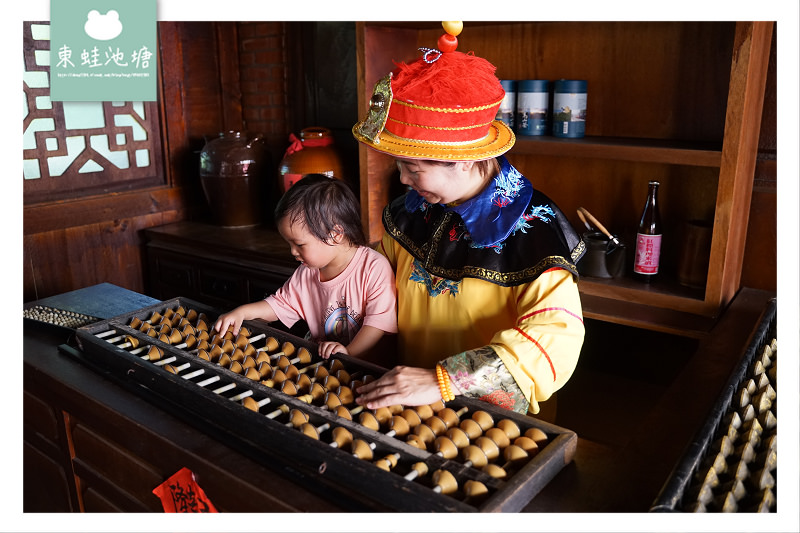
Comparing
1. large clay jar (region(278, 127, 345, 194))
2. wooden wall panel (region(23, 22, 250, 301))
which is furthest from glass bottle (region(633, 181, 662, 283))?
wooden wall panel (region(23, 22, 250, 301))

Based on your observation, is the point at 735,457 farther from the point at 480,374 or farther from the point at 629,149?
the point at 629,149

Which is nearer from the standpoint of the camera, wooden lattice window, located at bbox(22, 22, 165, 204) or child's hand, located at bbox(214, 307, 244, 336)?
child's hand, located at bbox(214, 307, 244, 336)

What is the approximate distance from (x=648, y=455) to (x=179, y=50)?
10.3 ft

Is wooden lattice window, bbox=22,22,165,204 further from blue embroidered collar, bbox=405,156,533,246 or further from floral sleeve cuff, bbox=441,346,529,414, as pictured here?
floral sleeve cuff, bbox=441,346,529,414

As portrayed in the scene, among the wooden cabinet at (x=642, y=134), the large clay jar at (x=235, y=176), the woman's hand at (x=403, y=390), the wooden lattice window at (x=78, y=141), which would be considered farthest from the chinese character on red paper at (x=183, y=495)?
the wooden lattice window at (x=78, y=141)

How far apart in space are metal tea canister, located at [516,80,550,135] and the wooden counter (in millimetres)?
976

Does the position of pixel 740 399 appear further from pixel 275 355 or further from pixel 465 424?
pixel 275 355

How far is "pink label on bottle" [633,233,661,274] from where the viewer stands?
2217mm

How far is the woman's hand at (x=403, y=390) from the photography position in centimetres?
127

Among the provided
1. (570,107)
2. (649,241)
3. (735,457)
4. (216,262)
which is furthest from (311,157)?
(735,457)

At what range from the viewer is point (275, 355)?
158 cm

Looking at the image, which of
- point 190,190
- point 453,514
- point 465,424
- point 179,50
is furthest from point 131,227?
point 453,514

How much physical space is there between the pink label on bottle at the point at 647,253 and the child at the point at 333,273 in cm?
100

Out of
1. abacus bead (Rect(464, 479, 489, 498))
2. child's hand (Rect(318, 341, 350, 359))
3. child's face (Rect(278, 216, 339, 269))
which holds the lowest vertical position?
abacus bead (Rect(464, 479, 489, 498))
